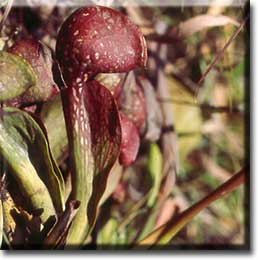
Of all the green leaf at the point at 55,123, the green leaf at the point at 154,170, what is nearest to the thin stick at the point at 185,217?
the green leaf at the point at 154,170

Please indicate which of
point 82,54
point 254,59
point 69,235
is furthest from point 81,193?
point 254,59

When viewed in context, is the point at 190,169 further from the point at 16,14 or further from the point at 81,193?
the point at 16,14

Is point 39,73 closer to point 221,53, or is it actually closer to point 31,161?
point 31,161

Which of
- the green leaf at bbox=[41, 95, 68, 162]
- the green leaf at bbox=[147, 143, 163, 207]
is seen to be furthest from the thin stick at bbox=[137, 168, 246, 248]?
the green leaf at bbox=[41, 95, 68, 162]

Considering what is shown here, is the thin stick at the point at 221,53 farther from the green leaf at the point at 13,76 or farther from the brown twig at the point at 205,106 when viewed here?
the green leaf at the point at 13,76

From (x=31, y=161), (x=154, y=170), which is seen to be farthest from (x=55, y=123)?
(x=154, y=170)

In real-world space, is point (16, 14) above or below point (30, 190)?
above
